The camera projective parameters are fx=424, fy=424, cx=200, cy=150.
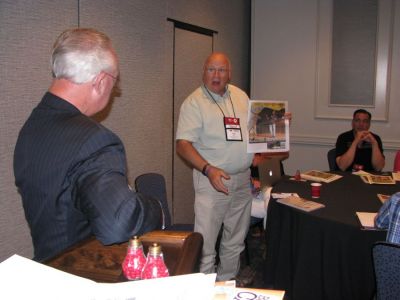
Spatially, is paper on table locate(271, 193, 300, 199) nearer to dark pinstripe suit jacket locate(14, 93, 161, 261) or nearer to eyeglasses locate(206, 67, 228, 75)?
eyeglasses locate(206, 67, 228, 75)

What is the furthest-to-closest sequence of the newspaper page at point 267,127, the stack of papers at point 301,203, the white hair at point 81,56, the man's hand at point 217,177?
the newspaper page at point 267,127
the man's hand at point 217,177
the stack of papers at point 301,203
the white hair at point 81,56

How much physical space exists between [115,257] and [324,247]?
183 cm

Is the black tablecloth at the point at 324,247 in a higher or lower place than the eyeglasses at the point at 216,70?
lower

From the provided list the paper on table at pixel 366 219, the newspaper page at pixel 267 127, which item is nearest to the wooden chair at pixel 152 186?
the newspaper page at pixel 267 127

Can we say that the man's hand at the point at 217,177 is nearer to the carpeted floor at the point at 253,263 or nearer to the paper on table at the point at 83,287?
the carpeted floor at the point at 253,263

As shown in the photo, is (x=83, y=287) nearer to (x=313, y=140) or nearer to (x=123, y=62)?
(x=123, y=62)

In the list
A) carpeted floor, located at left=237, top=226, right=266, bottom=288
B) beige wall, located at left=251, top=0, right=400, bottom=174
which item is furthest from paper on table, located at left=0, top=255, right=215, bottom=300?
beige wall, located at left=251, top=0, right=400, bottom=174

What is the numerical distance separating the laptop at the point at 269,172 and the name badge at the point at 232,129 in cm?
55

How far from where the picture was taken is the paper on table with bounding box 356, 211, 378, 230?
250 centimetres

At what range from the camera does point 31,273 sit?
0.93 m

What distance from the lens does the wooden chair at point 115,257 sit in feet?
3.60

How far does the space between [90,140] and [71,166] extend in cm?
10

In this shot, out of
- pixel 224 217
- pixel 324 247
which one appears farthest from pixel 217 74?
pixel 324 247

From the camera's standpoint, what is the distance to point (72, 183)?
4.11 feet
